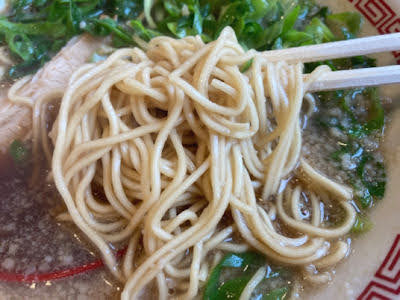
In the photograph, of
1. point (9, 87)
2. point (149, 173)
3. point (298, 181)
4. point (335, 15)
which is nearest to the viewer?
point (149, 173)

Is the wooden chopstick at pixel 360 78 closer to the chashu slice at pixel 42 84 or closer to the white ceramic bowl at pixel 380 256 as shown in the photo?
the white ceramic bowl at pixel 380 256

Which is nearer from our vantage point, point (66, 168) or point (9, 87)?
point (66, 168)

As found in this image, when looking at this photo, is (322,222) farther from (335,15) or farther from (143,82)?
(335,15)

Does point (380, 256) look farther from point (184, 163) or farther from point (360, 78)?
point (184, 163)

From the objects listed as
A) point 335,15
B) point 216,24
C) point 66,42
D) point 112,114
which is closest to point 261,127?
point 112,114

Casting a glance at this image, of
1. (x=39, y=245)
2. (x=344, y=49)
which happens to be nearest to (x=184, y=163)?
(x=39, y=245)

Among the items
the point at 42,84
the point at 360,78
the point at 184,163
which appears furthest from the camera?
the point at 42,84
